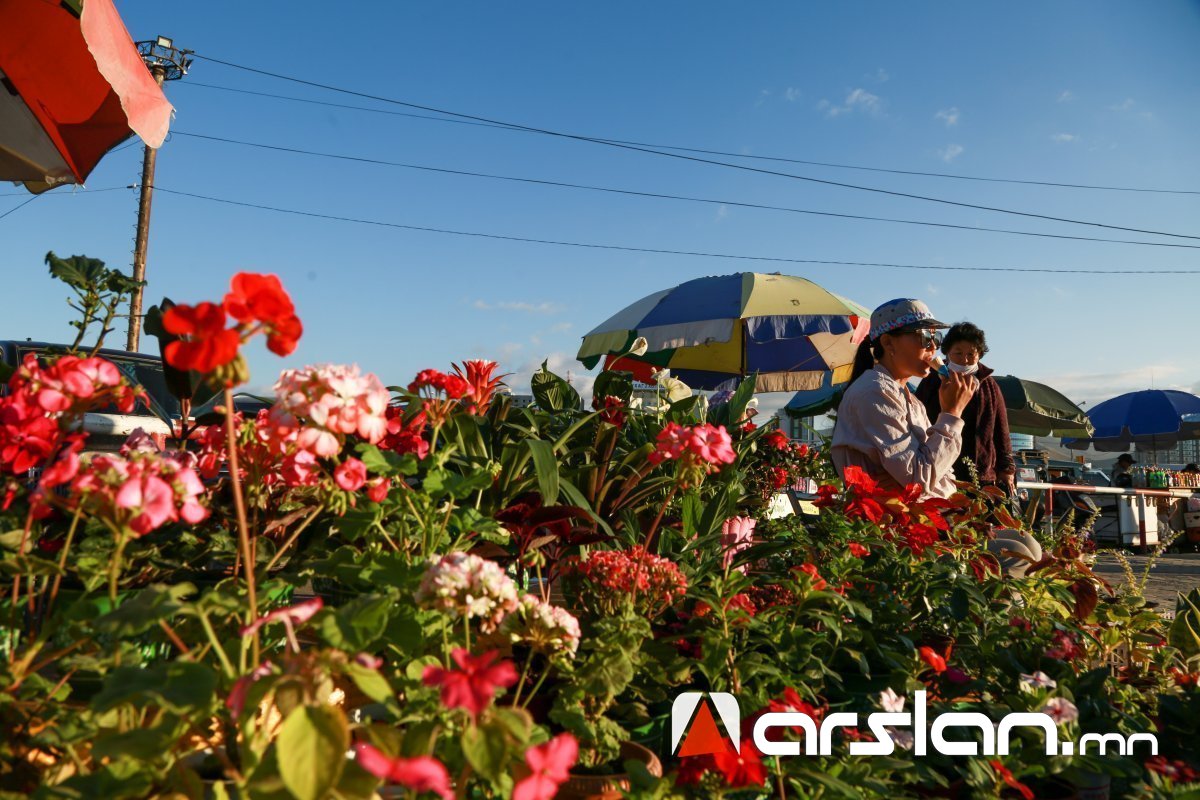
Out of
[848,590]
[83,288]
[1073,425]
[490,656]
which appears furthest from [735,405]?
[1073,425]

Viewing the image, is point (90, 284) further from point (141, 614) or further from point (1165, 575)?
point (1165, 575)

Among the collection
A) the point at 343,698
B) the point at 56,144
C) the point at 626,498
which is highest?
the point at 56,144

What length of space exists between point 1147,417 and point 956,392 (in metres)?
16.0

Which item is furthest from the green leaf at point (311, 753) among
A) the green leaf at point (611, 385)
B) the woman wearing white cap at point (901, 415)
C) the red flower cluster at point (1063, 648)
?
the woman wearing white cap at point (901, 415)

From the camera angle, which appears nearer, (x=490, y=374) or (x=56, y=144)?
(x=490, y=374)

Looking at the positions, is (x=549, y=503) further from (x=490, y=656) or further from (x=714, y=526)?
(x=490, y=656)

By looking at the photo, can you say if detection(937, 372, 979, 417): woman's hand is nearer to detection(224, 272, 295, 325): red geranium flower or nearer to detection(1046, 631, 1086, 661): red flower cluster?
detection(1046, 631, 1086, 661): red flower cluster

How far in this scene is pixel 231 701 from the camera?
66cm

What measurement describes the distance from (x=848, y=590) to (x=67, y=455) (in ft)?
4.71

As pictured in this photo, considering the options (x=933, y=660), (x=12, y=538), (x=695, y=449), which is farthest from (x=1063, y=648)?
(x=12, y=538)

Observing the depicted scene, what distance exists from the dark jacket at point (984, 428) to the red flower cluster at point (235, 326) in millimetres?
3605

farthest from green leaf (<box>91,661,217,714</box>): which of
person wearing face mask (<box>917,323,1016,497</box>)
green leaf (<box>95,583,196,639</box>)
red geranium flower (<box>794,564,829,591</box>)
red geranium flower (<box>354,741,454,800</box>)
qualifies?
person wearing face mask (<box>917,323,1016,497</box>)

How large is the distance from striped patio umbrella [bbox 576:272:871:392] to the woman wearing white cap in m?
3.02

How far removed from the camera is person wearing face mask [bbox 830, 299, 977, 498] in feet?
8.43
